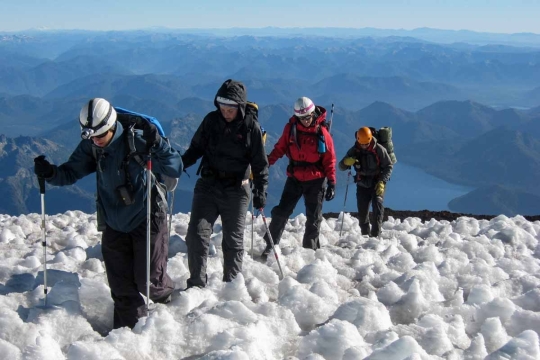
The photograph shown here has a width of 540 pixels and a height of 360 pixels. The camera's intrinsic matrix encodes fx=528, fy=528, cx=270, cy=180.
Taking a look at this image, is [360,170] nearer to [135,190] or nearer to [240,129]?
[240,129]

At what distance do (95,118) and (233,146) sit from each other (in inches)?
88.6

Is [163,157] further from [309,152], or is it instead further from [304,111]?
[309,152]

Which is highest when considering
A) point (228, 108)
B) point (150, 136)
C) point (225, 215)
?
point (228, 108)

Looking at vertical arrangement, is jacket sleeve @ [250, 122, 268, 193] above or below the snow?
above

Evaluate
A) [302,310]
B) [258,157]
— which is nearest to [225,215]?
[258,157]

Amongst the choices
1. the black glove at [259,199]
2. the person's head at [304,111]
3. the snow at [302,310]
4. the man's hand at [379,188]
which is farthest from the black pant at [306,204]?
the man's hand at [379,188]

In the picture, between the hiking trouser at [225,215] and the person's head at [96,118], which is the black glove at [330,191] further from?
the person's head at [96,118]

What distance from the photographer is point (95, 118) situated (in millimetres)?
5121

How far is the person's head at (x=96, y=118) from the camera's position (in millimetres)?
5125

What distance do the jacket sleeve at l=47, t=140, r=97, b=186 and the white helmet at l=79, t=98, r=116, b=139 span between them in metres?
0.51

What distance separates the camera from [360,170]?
1212 cm

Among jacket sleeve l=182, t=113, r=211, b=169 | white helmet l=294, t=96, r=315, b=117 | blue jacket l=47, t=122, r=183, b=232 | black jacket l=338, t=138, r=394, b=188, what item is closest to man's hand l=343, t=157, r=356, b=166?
black jacket l=338, t=138, r=394, b=188

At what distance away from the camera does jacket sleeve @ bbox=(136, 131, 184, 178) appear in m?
5.48

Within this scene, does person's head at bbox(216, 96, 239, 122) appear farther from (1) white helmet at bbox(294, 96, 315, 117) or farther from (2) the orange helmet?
(2) the orange helmet
